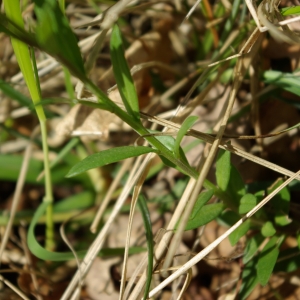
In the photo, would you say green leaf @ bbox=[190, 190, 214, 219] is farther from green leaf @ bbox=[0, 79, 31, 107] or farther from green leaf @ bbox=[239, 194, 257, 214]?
green leaf @ bbox=[0, 79, 31, 107]

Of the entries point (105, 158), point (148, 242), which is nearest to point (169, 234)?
point (148, 242)

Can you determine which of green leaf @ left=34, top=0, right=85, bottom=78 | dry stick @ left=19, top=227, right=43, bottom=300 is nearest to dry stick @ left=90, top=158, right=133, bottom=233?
dry stick @ left=19, top=227, right=43, bottom=300

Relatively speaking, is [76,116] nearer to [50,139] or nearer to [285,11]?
[50,139]

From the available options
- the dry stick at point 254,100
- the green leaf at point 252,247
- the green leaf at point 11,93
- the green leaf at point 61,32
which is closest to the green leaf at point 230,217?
the green leaf at point 252,247

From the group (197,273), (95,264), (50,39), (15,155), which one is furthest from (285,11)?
(15,155)

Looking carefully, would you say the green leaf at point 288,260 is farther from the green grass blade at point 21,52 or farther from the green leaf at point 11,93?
the green leaf at point 11,93

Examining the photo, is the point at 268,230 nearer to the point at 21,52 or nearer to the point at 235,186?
the point at 235,186
